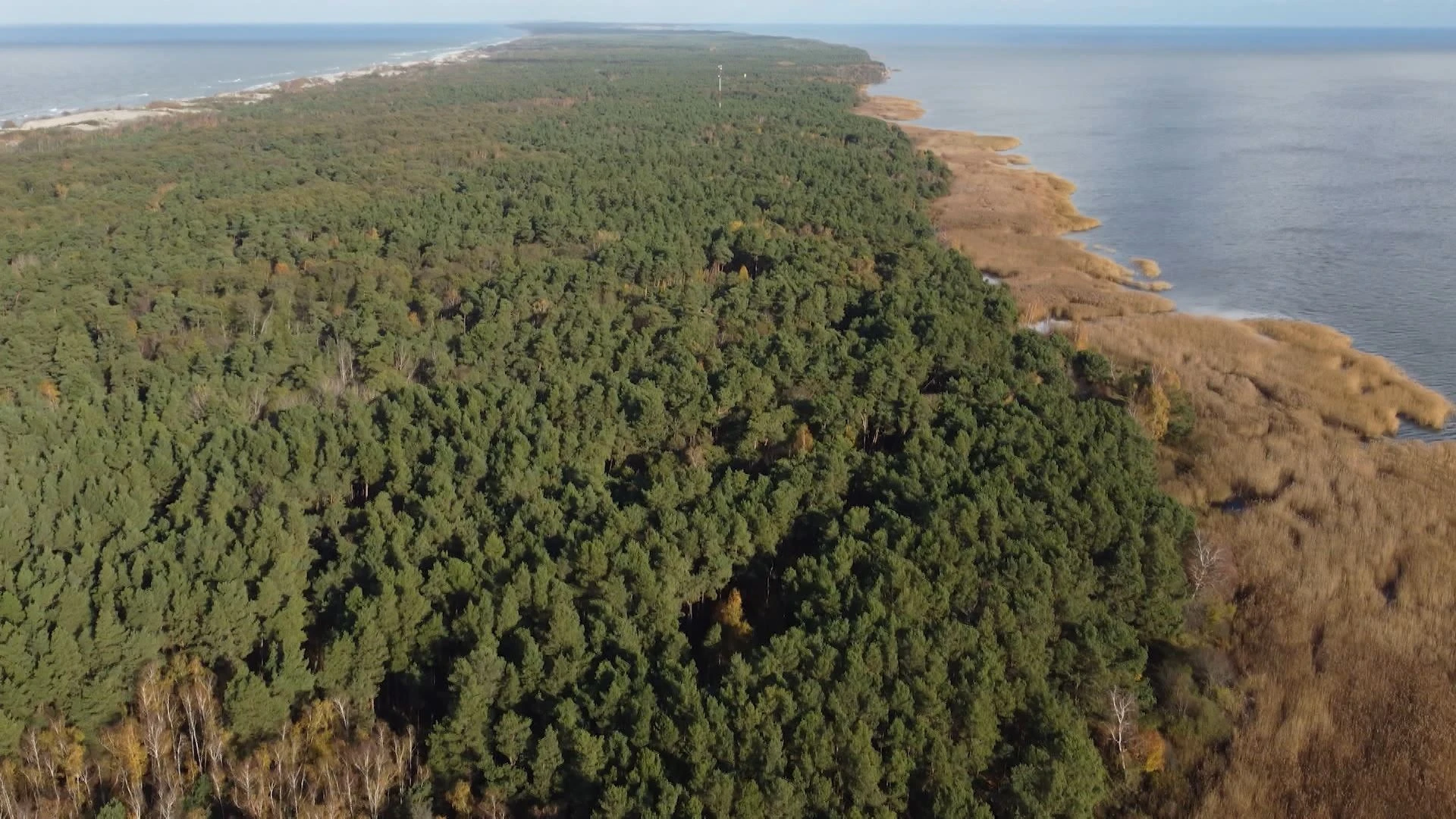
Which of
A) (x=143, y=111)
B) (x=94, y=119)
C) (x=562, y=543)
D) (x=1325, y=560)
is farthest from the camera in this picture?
(x=143, y=111)

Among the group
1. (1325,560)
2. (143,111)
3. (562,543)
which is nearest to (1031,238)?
(1325,560)

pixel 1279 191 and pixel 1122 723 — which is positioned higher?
pixel 1279 191

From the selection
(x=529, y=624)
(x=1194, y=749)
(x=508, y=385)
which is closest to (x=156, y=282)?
(x=508, y=385)

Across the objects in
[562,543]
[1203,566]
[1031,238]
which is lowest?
[1203,566]

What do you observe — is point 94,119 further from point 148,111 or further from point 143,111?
point 143,111

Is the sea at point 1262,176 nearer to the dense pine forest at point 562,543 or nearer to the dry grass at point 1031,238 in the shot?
the dry grass at point 1031,238

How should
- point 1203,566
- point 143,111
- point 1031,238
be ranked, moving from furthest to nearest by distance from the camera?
point 143,111 → point 1031,238 → point 1203,566

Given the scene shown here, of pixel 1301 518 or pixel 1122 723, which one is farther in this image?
pixel 1301 518
